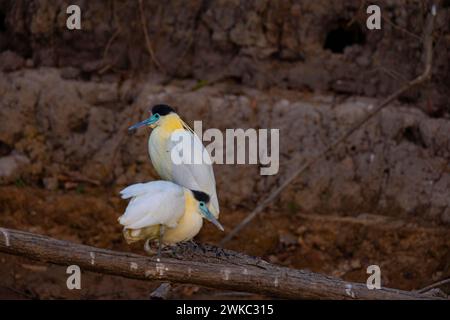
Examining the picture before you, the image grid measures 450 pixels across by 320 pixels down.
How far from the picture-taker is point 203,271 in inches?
193

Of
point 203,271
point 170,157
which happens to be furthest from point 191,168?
point 203,271

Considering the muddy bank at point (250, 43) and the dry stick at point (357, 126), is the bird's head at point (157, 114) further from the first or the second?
the muddy bank at point (250, 43)

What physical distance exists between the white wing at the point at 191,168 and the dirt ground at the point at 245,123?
203cm

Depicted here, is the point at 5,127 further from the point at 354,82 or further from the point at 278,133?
the point at 354,82

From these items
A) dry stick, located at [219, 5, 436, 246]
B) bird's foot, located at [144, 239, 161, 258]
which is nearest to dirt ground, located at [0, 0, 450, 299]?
dry stick, located at [219, 5, 436, 246]

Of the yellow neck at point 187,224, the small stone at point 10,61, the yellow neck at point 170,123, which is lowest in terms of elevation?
the yellow neck at point 187,224

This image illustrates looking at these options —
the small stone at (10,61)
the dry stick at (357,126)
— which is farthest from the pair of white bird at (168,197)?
the small stone at (10,61)

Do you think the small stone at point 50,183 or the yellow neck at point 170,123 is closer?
the yellow neck at point 170,123

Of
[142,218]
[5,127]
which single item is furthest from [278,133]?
[142,218]

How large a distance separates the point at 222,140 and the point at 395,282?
5.96ft

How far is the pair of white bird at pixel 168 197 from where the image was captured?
5.09 metres

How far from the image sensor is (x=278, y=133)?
789 centimetres

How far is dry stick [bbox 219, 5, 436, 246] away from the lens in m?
7.43
